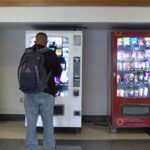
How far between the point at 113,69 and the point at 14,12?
1.86m

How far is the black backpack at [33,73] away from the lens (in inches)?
139

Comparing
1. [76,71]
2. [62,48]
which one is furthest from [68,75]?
[62,48]

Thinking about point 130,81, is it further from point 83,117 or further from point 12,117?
point 12,117

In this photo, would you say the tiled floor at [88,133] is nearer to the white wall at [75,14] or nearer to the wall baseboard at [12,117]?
the wall baseboard at [12,117]

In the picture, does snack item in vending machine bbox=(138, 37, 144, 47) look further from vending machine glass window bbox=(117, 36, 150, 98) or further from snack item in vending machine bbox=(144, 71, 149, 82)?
snack item in vending machine bbox=(144, 71, 149, 82)

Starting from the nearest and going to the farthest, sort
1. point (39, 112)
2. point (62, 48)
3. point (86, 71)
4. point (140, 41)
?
point (39, 112), point (62, 48), point (140, 41), point (86, 71)

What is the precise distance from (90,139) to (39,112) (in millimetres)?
1517

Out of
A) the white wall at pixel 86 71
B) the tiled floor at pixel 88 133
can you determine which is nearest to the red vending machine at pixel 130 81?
the tiled floor at pixel 88 133

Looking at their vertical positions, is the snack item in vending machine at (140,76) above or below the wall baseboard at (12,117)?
above

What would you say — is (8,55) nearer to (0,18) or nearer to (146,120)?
(0,18)

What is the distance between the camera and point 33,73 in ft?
11.6

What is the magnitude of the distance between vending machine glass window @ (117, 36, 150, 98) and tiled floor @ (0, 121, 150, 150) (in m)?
0.68

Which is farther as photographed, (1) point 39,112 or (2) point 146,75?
(2) point 146,75

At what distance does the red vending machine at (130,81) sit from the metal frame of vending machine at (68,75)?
1.97ft
